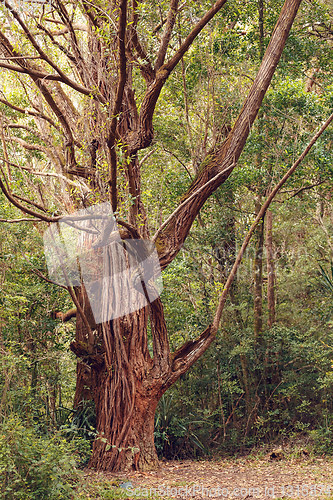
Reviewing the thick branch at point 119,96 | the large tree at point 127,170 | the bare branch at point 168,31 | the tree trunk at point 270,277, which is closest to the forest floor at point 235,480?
the large tree at point 127,170

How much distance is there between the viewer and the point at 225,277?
733 centimetres

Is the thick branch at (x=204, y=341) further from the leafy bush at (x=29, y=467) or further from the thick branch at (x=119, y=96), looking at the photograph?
the leafy bush at (x=29, y=467)

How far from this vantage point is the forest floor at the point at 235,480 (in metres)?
4.30

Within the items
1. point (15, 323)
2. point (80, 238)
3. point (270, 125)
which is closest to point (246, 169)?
point (270, 125)

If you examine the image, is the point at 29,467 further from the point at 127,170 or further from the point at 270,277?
the point at 270,277

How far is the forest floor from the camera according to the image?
14.1ft

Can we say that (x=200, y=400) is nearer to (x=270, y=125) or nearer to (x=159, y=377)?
(x=159, y=377)

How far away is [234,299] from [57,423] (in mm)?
3507

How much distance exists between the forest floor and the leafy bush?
832 millimetres

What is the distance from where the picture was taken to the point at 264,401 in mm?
7238

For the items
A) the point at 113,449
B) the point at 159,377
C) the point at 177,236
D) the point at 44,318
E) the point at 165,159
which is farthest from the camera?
the point at 165,159

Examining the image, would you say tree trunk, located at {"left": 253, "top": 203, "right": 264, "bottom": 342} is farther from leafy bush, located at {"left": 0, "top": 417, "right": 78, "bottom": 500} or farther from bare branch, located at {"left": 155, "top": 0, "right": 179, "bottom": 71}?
leafy bush, located at {"left": 0, "top": 417, "right": 78, "bottom": 500}

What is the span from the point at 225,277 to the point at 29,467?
184 inches

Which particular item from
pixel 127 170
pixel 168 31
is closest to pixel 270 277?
pixel 127 170
